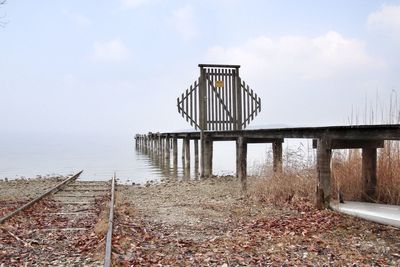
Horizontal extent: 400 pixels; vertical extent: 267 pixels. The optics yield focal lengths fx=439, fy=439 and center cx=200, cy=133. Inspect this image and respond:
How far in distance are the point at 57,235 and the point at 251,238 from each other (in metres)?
2.63

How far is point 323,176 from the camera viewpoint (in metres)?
7.49

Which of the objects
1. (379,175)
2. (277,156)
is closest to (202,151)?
(277,156)

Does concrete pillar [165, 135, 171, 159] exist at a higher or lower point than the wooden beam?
lower

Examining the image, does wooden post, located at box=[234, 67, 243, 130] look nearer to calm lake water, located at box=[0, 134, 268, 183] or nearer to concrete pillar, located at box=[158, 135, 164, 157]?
calm lake water, located at box=[0, 134, 268, 183]

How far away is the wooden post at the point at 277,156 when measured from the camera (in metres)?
10.1

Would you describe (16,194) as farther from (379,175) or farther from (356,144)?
(379,175)

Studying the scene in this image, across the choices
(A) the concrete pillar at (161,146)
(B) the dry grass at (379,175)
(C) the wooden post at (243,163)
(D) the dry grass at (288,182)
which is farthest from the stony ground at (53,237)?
(A) the concrete pillar at (161,146)

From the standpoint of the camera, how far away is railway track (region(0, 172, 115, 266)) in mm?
4812

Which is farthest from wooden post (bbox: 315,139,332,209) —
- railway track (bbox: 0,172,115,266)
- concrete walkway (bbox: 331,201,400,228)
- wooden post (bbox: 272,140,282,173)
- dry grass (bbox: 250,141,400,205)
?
railway track (bbox: 0,172,115,266)

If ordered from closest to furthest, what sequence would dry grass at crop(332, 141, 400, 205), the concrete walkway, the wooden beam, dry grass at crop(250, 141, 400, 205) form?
the concrete walkway
the wooden beam
dry grass at crop(332, 141, 400, 205)
dry grass at crop(250, 141, 400, 205)

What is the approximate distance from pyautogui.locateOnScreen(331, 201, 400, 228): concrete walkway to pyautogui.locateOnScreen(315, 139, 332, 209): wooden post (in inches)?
6.7

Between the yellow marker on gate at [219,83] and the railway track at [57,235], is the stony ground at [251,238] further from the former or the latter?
the yellow marker on gate at [219,83]

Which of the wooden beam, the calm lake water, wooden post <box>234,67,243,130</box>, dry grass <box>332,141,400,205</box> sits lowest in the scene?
the calm lake water

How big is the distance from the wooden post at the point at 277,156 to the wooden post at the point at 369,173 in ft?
7.37
